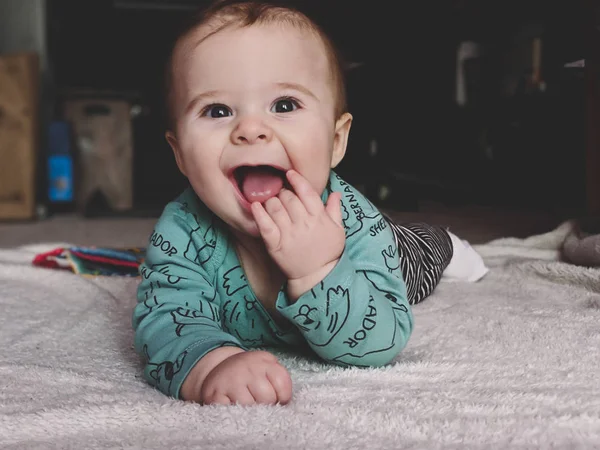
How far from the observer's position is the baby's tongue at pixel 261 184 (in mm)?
629

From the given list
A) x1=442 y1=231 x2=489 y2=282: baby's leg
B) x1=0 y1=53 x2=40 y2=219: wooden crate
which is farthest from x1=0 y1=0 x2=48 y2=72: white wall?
x1=442 y1=231 x2=489 y2=282: baby's leg

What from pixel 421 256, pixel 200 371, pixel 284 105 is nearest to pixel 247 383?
pixel 200 371

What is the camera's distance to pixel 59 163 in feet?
9.38

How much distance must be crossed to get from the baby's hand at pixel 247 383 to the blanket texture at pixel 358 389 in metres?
0.02

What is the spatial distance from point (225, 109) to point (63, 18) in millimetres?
2853

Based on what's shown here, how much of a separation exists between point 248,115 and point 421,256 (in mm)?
471

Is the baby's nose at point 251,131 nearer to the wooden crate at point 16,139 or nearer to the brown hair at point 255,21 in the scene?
the brown hair at point 255,21

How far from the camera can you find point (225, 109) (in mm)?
635

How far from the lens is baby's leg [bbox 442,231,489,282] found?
44.3 inches

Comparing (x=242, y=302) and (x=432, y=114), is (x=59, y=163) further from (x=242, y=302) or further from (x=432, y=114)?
(x=242, y=302)

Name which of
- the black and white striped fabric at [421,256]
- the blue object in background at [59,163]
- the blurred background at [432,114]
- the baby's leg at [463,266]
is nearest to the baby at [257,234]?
the black and white striped fabric at [421,256]

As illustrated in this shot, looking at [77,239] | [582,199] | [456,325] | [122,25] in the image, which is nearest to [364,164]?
[582,199]

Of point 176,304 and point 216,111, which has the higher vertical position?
point 216,111

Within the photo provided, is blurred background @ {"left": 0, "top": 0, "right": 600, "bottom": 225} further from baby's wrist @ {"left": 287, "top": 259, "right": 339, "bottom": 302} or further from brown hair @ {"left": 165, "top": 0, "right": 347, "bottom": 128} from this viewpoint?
baby's wrist @ {"left": 287, "top": 259, "right": 339, "bottom": 302}
